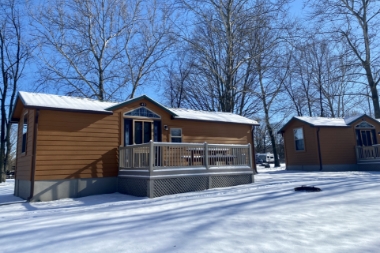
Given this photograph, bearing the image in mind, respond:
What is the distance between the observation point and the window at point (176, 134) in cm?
1173

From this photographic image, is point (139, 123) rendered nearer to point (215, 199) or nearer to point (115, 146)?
point (115, 146)

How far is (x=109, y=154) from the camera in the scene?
10.2 meters

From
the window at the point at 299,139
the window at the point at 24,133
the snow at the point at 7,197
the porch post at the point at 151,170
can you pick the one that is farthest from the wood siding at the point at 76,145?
the window at the point at 299,139

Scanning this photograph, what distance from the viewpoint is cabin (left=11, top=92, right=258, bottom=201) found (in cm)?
889

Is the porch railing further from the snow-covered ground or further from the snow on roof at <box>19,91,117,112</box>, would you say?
the snow-covered ground

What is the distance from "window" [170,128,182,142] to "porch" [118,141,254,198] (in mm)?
1213

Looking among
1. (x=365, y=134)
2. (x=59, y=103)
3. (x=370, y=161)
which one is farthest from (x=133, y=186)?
(x=365, y=134)

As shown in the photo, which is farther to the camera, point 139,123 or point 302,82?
point 302,82

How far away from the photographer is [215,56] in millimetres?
21156

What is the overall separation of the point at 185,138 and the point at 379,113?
57.6ft

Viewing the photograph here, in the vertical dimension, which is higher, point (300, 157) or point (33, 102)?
point (33, 102)

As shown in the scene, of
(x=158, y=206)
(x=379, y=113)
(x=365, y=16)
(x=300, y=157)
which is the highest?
(x=365, y=16)

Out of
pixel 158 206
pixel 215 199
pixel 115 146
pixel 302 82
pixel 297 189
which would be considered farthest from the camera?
pixel 302 82

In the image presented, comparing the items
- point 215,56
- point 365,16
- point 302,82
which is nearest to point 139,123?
point 215,56
